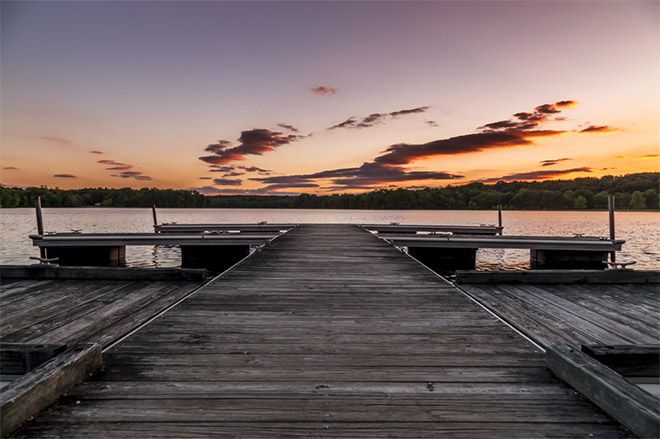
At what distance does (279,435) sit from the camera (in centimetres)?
192

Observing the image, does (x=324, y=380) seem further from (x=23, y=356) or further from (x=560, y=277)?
(x=560, y=277)

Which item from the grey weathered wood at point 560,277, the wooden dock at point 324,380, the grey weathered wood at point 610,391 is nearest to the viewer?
the grey weathered wood at point 610,391

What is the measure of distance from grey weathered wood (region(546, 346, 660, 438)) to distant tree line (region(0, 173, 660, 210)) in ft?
307

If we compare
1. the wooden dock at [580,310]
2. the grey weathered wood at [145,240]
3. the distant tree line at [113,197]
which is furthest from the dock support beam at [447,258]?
the distant tree line at [113,197]

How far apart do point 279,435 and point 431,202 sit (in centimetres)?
11138

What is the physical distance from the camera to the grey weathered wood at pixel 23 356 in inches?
114

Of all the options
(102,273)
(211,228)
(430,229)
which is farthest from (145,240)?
(430,229)

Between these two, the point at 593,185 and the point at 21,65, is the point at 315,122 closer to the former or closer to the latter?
the point at 21,65

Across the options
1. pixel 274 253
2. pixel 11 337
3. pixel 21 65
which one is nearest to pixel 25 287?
pixel 11 337

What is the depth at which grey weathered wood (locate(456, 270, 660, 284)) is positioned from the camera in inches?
291

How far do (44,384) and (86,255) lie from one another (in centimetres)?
1878

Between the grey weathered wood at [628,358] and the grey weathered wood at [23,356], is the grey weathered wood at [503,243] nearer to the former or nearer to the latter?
the grey weathered wood at [628,358]

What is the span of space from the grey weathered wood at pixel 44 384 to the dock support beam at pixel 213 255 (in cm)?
1544

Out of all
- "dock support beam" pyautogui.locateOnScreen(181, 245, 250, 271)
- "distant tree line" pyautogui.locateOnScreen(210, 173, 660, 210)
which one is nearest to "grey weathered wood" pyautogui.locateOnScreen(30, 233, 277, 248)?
"dock support beam" pyautogui.locateOnScreen(181, 245, 250, 271)
